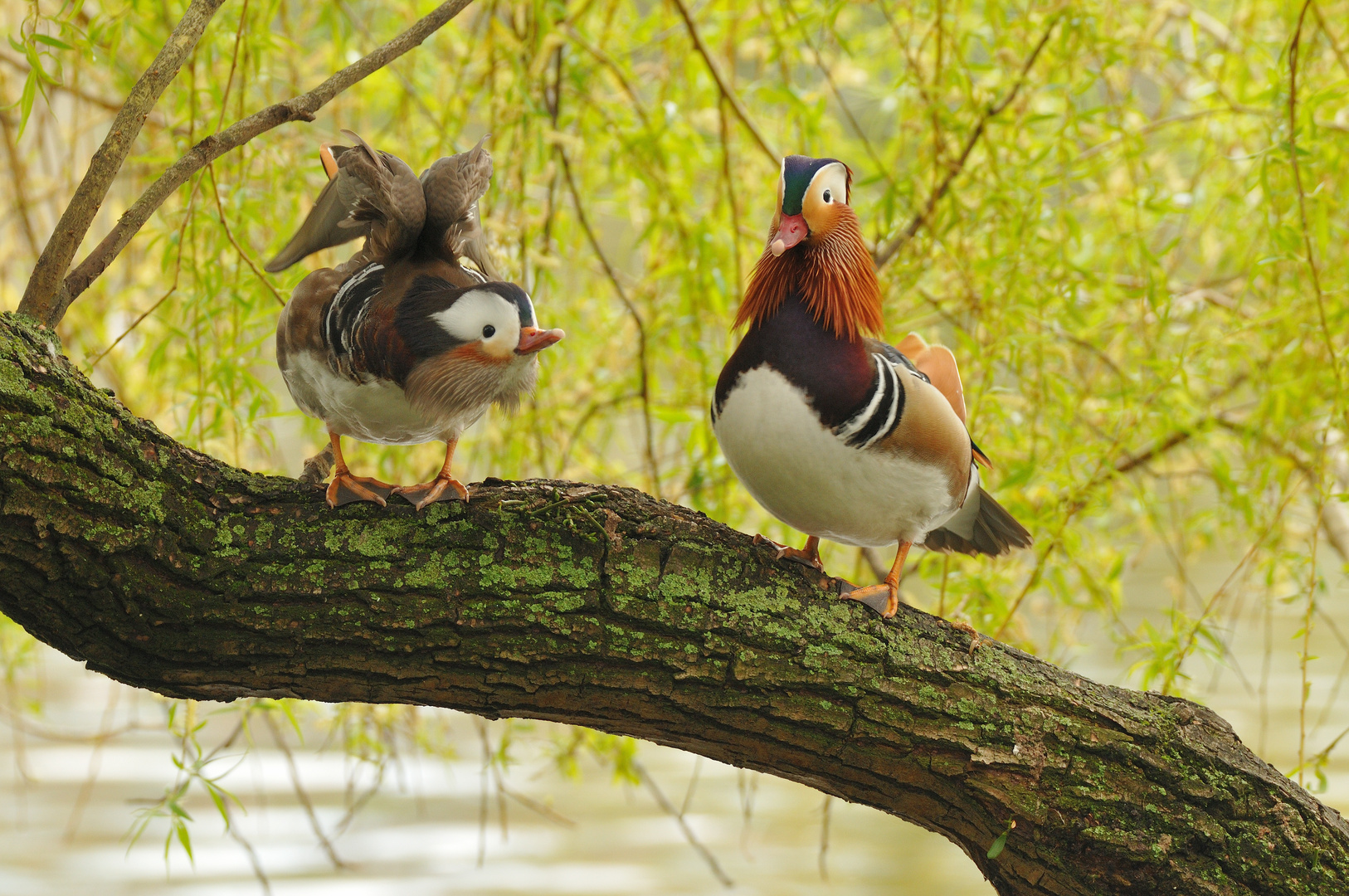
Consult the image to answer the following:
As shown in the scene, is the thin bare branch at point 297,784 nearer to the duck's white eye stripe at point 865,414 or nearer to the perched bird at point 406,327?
the perched bird at point 406,327

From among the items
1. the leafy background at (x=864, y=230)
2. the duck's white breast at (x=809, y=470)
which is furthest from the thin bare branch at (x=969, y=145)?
the duck's white breast at (x=809, y=470)

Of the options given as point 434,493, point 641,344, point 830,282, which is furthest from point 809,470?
point 641,344

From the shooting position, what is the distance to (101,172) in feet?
3.18

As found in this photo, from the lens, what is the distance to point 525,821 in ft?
7.55

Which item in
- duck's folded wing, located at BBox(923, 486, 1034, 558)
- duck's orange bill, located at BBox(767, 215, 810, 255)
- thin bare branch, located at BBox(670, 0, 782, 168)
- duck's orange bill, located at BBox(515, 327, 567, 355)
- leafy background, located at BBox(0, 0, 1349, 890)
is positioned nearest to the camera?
duck's orange bill, located at BBox(515, 327, 567, 355)

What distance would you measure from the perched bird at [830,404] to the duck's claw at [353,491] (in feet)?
1.03

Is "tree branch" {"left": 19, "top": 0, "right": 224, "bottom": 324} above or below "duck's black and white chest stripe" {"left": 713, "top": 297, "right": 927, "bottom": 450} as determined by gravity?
above

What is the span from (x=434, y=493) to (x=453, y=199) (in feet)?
0.87

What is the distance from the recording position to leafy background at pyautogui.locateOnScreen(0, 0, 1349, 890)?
56.6 inches

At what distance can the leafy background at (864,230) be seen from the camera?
1.44 metres

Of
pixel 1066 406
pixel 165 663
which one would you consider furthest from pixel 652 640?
pixel 1066 406

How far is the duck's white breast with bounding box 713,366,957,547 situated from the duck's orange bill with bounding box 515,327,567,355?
0.19 metres

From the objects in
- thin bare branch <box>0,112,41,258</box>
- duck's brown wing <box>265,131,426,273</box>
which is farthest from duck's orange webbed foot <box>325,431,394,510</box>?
thin bare branch <box>0,112,41,258</box>

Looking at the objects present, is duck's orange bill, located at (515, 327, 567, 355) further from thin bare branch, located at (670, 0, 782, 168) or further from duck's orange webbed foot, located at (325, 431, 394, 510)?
thin bare branch, located at (670, 0, 782, 168)
